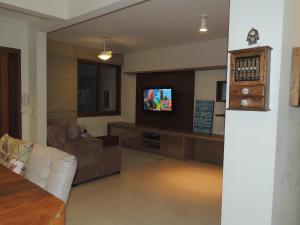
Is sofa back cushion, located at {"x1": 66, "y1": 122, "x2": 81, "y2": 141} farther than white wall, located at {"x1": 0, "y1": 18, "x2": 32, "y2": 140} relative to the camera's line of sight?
No

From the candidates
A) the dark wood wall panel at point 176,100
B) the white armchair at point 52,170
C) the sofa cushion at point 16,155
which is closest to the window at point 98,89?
the dark wood wall panel at point 176,100

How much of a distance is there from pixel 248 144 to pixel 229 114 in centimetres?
25

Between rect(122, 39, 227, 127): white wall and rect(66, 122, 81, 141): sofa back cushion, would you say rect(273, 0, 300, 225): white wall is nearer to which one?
rect(66, 122, 81, 141): sofa back cushion

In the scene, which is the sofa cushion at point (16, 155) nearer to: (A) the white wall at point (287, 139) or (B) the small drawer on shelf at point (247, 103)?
(B) the small drawer on shelf at point (247, 103)

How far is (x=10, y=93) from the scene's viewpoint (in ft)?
13.5

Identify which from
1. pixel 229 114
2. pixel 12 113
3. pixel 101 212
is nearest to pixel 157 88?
pixel 12 113

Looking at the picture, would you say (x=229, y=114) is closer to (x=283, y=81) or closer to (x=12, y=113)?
(x=283, y=81)


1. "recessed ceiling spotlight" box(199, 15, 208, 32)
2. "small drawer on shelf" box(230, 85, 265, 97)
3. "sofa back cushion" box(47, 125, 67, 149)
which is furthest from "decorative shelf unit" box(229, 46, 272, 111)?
"sofa back cushion" box(47, 125, 67, 149)

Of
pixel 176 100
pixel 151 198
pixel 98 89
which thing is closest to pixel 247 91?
pixel 151 198

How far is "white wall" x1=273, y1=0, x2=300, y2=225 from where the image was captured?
1.62m

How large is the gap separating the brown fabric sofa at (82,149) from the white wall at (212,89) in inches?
96.8

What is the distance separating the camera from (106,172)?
4.02 metres

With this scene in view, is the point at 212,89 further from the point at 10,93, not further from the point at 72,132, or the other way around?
the point at 10,93

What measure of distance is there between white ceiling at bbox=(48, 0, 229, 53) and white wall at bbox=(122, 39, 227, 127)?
0.62ft
